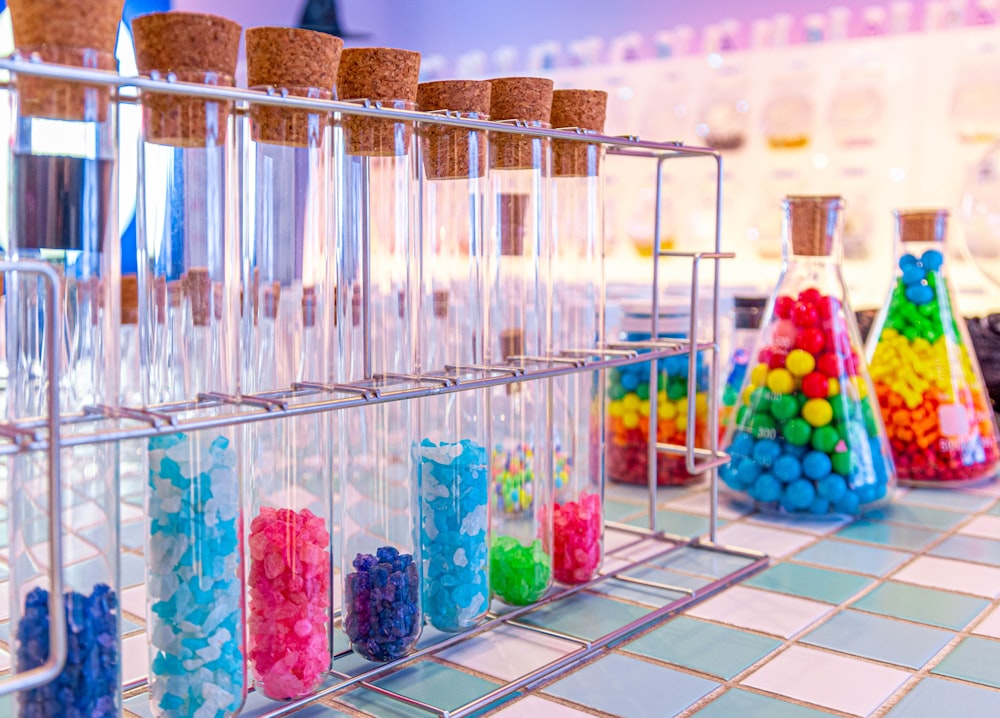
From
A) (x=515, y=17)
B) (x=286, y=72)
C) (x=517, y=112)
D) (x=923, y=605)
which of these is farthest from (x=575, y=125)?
(x=515, y=17)

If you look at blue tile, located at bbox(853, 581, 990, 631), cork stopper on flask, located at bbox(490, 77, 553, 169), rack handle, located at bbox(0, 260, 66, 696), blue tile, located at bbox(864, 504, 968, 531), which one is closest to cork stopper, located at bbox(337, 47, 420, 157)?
cork stopper on flask, located at bbox(490, 77, 553, 169)

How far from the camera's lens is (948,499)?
126cm

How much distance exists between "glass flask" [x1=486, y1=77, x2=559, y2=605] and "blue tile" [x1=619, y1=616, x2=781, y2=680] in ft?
0.34

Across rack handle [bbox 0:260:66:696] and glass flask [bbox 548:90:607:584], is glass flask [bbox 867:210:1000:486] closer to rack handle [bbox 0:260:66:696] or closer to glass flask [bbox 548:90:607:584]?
glass flask [bbox 548:90:607:584]

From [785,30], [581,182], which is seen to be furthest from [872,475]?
[785,30]

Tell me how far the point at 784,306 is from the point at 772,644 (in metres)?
0.51

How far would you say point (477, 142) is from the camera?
73 cm

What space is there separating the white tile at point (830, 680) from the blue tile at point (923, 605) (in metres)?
0.12

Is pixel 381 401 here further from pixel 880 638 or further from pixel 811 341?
pixel 811 341

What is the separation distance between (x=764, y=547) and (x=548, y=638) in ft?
1.18

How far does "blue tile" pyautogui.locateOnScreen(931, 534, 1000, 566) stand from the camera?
1004 mm

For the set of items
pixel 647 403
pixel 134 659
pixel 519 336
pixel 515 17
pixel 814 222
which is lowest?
pixel 134 659

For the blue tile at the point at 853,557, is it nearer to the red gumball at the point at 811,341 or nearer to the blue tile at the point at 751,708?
the red gumball at the point at 811,341

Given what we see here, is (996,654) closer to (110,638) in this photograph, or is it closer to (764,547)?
(764,547)
